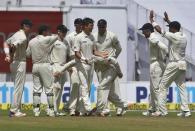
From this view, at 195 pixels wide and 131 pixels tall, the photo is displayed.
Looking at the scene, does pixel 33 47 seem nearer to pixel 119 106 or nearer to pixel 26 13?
pixel 119 106

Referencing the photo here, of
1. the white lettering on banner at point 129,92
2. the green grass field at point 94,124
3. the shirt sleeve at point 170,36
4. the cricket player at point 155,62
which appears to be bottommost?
the green grass field at point 94,124

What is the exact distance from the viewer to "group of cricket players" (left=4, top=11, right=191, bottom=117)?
75.8 ft

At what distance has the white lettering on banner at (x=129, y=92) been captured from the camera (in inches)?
1252

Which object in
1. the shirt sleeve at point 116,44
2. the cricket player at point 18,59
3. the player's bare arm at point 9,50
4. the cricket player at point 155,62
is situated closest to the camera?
the player's bare arm at point 9,50

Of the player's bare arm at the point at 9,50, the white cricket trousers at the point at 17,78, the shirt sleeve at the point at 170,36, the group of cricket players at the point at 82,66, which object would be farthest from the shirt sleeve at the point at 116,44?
the player's bare arm at the point at 9,50

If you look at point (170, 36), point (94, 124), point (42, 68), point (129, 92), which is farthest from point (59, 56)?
point (129, 92)

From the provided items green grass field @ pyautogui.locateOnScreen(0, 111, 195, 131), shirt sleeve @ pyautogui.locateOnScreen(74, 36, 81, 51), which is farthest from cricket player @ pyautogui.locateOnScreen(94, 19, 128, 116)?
green grass field @ pyautogui.locateOnScreen(0, 111, 195, 131)

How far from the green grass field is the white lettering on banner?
9833 mm

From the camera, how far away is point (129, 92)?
32.5m

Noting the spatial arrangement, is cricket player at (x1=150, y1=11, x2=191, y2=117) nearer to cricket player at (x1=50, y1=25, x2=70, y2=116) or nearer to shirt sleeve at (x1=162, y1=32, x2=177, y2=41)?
shirt sleeve at (x1=162, y1=32, x2=177, y2=41)

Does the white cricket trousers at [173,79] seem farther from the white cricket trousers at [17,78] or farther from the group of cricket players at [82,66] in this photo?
the white cricket trousers at [17,78]

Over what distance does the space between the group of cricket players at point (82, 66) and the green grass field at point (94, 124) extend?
136 centimetres

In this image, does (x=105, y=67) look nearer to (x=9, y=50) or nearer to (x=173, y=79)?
(x=173, y=79)

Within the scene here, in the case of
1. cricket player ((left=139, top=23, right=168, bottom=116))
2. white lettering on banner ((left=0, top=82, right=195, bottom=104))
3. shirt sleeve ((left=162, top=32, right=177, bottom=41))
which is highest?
shirt sleeve ((left=162, top=32, right=177, bottom=41))
